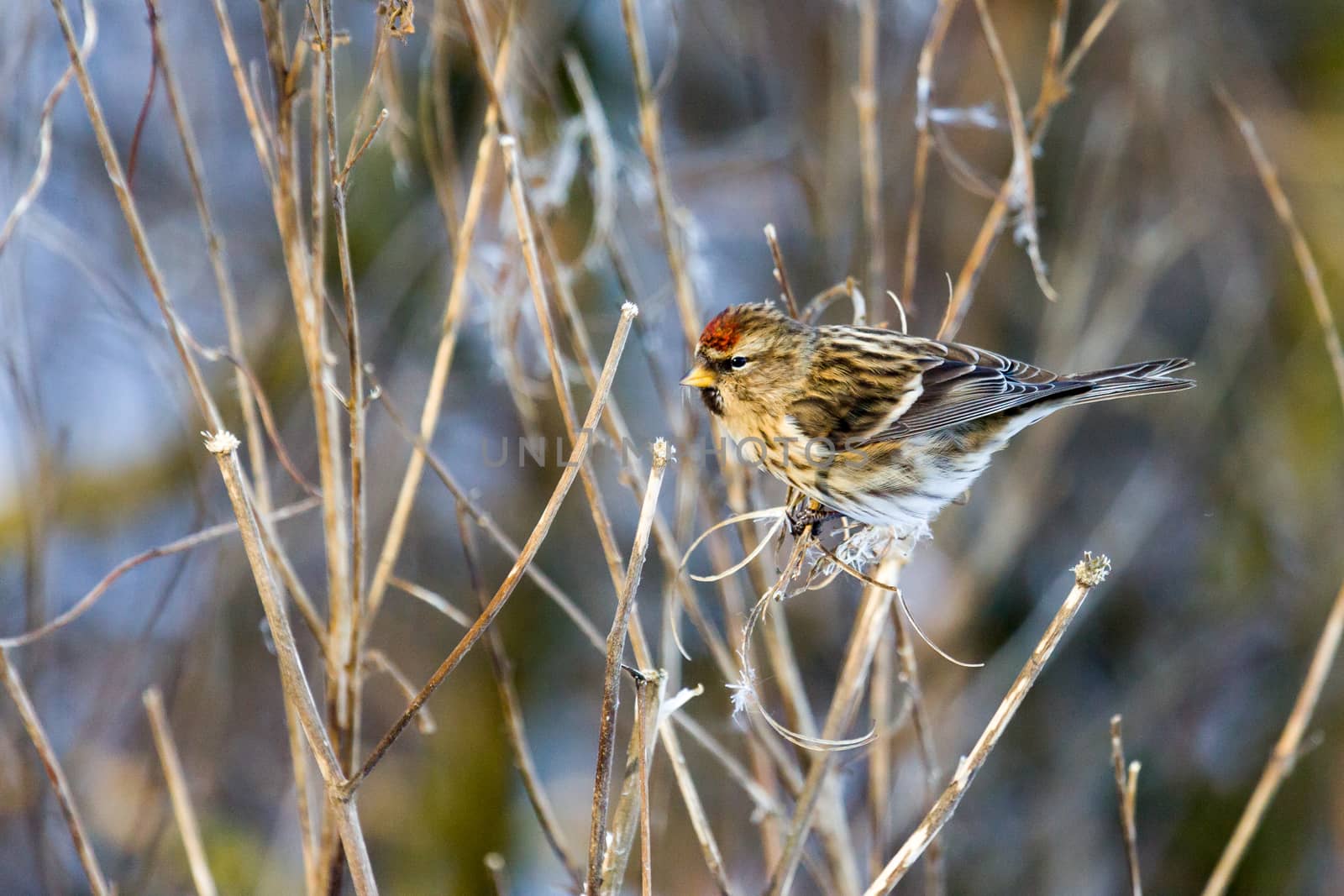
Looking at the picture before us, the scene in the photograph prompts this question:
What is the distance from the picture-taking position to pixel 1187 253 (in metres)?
4.41

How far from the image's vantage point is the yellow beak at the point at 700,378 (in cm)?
231

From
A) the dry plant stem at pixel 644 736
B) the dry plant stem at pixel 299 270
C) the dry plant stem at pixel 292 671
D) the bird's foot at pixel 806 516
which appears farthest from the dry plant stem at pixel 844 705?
the dry plant stem at pixel 299 270

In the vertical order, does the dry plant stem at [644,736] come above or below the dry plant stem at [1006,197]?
below

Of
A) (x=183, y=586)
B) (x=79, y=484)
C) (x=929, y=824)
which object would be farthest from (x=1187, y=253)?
(x=79, y=484)

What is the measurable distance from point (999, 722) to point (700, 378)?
113 cm

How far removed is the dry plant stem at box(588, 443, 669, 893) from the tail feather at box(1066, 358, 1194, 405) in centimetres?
133

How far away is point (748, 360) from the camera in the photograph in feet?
7.70

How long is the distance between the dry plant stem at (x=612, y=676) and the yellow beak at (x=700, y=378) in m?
1.01

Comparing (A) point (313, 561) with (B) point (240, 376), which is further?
(A) point (313, 561)

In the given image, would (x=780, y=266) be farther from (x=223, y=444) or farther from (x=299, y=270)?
(x=223, y=444)

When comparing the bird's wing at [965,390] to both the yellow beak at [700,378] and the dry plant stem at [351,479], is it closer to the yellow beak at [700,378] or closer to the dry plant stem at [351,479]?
the yellow beak at [700,378]

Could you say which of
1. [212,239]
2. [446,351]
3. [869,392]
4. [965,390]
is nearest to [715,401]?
[869,392]

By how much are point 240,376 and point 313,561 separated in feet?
8.98

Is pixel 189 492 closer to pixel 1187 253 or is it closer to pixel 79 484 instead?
pixel 79 484
